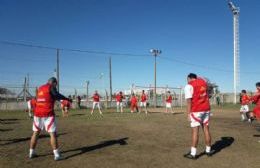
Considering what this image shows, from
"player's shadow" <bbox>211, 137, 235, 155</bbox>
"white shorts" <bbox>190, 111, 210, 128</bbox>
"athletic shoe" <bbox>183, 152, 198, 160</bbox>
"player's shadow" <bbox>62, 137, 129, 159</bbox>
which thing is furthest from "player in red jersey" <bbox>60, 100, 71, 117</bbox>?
"white shorts" <bbox>190, 111, 210, 128</bbox>

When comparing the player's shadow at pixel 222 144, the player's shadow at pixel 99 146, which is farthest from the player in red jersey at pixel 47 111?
the player's shadow at pixel 222 144

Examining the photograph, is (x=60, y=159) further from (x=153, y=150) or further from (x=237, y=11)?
(x=237, y=11)

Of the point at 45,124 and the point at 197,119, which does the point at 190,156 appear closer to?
the point at 197,119

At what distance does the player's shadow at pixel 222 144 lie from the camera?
1000 cm

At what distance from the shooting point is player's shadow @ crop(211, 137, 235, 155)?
1000 centimetres

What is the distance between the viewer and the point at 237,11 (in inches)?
2116

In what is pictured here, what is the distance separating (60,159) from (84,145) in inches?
90.5

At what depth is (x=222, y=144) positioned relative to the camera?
36.0ft

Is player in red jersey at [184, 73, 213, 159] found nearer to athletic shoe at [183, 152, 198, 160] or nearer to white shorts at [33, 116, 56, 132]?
athletic shoe at [183, 152, 198, 160]

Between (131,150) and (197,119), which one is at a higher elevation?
(197,119)

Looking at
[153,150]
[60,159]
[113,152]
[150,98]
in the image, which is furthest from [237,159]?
[150,98]

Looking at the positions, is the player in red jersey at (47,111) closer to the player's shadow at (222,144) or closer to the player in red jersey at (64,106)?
the player's shadow at (222,144)

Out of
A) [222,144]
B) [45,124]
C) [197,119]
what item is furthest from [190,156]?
[45,124]

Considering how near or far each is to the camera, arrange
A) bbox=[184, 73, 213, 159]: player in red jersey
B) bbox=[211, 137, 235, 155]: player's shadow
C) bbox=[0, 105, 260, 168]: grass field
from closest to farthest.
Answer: bbox=[0, 105, 260, 168]: grass field → bbox=[184, 73, 213, 159]: player in red jersey → bbox=[211, 137, 235, 155]: player's shadow
